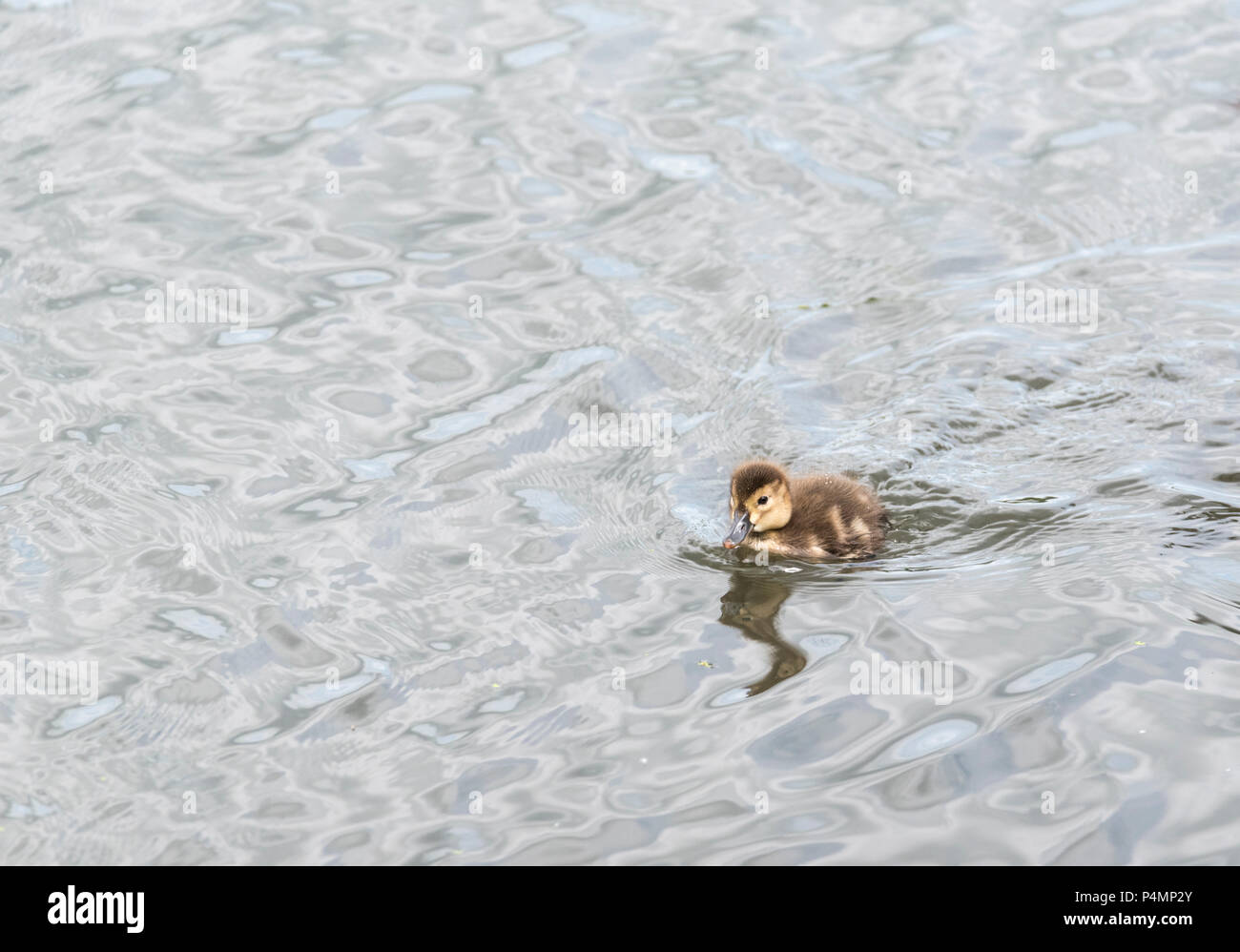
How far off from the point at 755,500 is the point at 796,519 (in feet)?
0.79

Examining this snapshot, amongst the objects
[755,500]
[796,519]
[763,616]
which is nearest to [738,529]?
[755,500]

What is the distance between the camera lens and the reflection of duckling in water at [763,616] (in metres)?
5.61

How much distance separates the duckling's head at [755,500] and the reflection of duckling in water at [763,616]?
0.19 m

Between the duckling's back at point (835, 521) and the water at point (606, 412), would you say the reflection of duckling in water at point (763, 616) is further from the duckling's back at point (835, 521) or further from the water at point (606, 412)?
the duckling's back at point (835, 521)

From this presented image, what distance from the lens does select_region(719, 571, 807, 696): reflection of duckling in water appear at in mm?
5605

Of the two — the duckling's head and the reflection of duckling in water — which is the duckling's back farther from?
the reflection of duckling in water

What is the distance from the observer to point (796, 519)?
21.1ft

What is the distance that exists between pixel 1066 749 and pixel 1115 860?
529 mm

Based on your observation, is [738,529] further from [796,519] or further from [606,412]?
[606,412]

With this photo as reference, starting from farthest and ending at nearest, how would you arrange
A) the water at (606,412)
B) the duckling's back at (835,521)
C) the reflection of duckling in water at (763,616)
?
the duckling's back at (835,521) → the reflection of duckling in water at (763,616) → the water at (606,412)

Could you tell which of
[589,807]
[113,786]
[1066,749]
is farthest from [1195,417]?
[113,786]

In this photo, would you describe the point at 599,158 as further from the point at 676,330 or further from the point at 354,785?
the point at 354,785

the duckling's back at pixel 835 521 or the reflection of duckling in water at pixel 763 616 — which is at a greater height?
the duckling's back at pixel 835 521

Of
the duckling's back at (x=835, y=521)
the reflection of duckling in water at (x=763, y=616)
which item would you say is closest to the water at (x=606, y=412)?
the reflection of duckling in water at (x=763, y=616)
